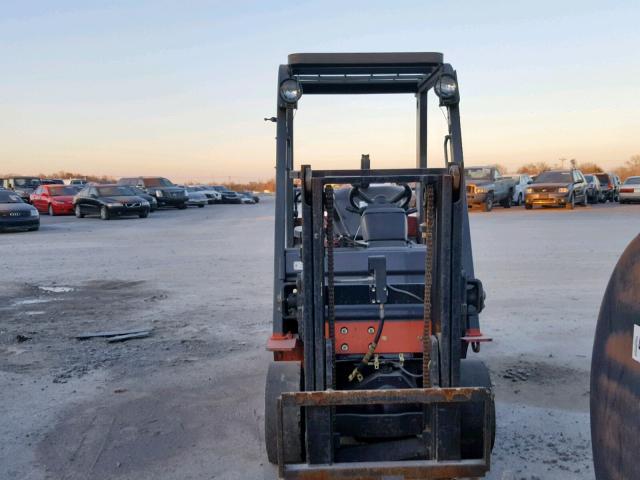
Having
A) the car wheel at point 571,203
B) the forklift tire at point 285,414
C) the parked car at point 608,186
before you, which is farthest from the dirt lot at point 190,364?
the parked car at point 608,186

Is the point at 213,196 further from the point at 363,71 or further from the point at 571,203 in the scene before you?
the point at 363,71

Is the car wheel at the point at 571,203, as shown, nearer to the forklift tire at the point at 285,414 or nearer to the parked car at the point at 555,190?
the parked car at the point at 555,190

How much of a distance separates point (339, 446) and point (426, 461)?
1.65ft

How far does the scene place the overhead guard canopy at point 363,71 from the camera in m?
4.81

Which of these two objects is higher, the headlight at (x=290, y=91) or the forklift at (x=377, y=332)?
the headlight at (x=290, y=91)

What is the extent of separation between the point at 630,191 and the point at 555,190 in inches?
233

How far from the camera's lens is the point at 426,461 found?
11.4 ft

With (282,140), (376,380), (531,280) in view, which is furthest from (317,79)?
(531,280)

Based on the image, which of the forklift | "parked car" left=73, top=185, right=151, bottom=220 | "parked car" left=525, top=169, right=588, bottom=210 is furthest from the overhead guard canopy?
"parked car" left=525, top=169, right=588, bottom=210

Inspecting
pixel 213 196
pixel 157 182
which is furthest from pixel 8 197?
pixel 213 196

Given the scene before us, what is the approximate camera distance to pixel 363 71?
17.0 feet

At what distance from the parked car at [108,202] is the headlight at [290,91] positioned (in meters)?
25.9

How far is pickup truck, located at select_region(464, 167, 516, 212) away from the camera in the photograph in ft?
99.1

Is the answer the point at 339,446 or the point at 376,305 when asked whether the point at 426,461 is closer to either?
the point at 339,446
